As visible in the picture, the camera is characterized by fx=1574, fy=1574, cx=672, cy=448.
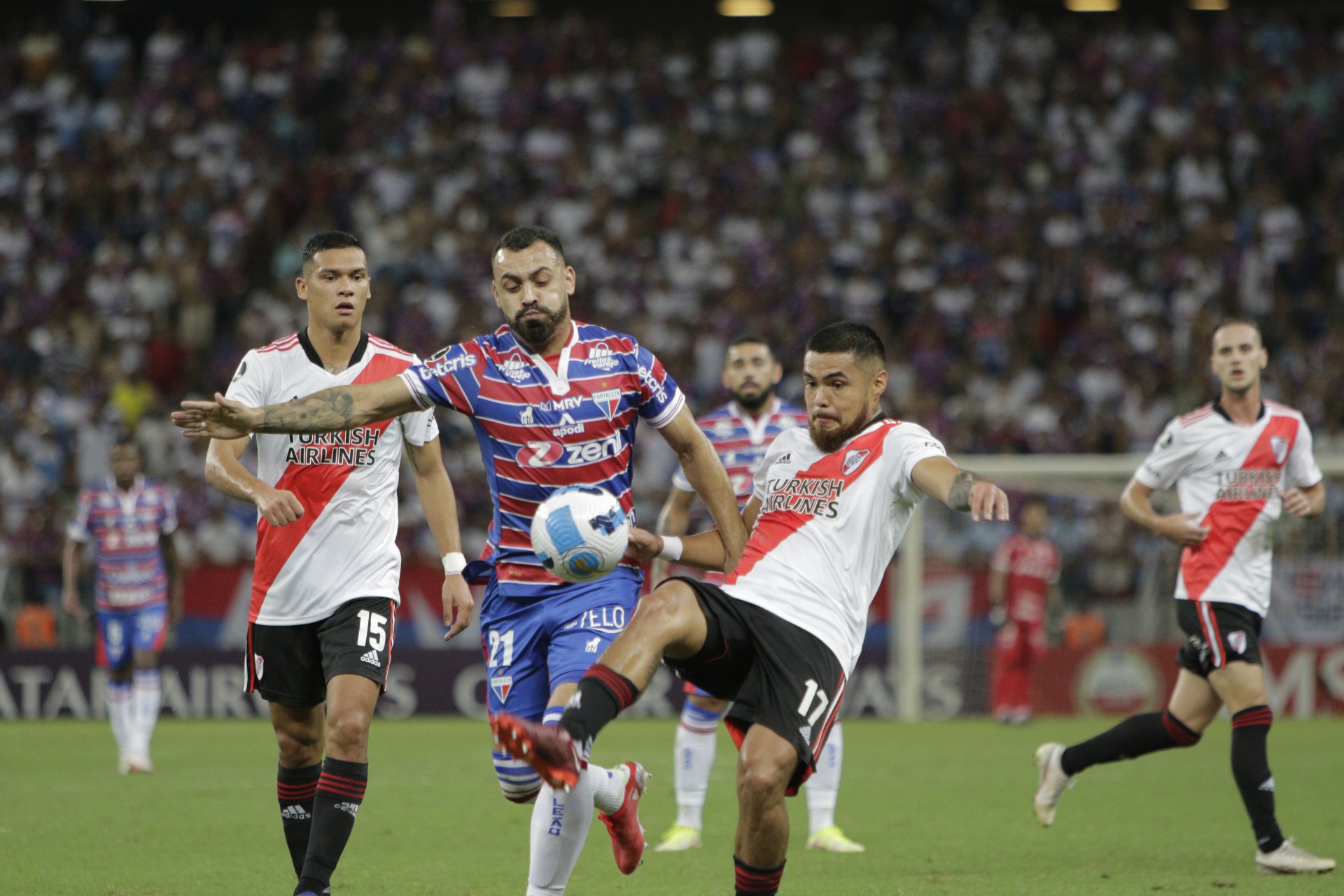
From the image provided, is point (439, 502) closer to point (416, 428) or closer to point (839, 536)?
point (416, 428)

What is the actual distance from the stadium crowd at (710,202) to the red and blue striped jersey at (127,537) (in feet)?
17.5

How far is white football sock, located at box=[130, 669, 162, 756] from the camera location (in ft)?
40.4

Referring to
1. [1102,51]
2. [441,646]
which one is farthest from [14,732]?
[1102,51]

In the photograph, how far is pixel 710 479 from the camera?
6.06 m

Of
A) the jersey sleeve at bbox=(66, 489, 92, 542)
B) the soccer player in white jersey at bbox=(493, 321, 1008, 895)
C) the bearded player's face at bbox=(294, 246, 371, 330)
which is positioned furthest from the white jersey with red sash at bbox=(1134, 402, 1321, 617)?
the jersey sleeve at bbox=(66, 489, 92, 542)

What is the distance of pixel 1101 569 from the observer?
17.4 m

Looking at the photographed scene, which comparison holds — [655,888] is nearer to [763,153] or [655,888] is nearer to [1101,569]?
[1101,569]

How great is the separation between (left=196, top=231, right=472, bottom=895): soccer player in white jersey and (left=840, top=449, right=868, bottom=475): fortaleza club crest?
1.66 metres

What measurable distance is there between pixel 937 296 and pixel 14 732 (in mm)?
12795

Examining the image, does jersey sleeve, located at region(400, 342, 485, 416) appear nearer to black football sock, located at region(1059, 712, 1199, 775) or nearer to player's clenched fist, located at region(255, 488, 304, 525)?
player's clenched fist, located at region(255, 488, 304, 525)

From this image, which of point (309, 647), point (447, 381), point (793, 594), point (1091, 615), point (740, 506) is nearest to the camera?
point (793, 594)

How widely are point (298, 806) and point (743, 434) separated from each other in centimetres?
376

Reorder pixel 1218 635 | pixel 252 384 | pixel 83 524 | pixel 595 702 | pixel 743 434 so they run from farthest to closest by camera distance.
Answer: pixel 83 524
pixel 743 434
pixel 1218 635
pixel 252 384
pixel 595 702

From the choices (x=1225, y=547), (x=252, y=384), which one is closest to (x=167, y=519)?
(x=252, y=384)
